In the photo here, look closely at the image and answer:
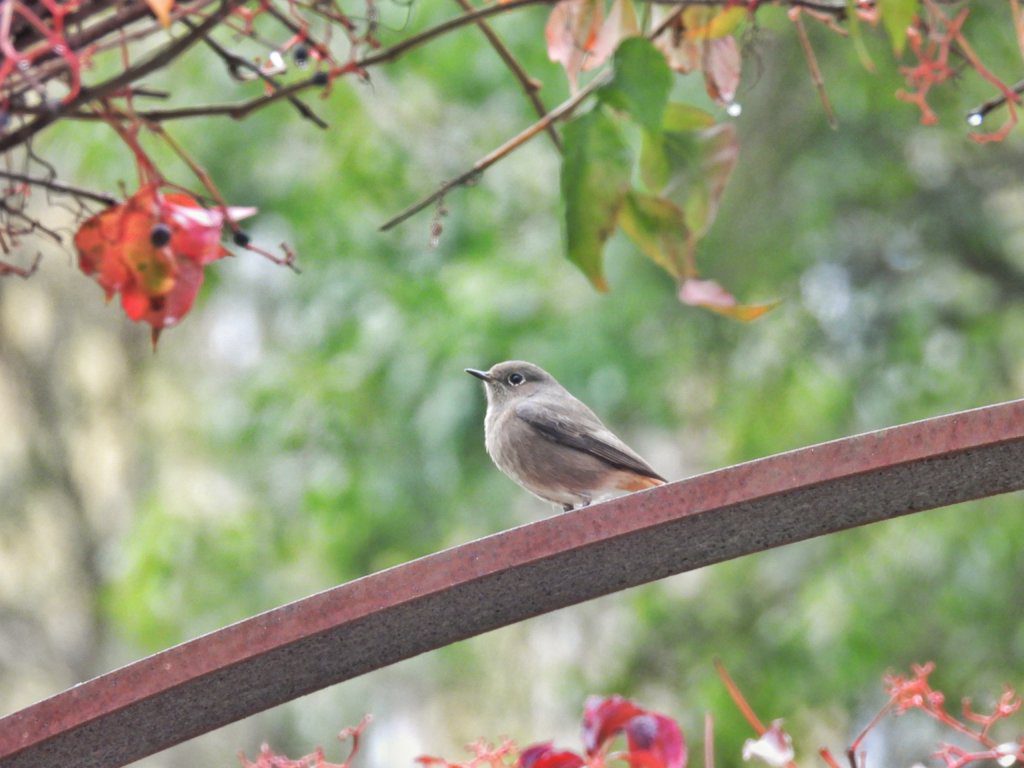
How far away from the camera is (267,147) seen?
766 cm

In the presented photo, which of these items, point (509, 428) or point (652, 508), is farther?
point (509, 428)

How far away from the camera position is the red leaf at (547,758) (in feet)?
4.23

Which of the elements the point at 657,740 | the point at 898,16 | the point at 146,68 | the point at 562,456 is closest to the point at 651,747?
the point at 657,740

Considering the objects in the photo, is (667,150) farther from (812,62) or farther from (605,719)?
(605,719)

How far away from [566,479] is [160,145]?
3172 millimetres

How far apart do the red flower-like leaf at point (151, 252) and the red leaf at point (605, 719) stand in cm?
57

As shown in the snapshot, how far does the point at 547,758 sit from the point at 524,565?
266 mm

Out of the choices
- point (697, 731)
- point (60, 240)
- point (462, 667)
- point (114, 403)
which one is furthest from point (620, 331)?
point (114, 403)

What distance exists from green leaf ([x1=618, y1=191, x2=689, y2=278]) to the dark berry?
27.4 inches

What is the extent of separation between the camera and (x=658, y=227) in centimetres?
195

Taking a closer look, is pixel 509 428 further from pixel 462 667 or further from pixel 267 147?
pixel 462 667

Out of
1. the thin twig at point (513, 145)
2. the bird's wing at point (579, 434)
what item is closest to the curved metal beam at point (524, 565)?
the thin twig at point (513, 145)

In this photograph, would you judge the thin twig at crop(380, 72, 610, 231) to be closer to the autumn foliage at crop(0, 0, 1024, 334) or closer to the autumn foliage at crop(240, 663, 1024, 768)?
the autumn foliage at crop(0, 0, 1024, 334)

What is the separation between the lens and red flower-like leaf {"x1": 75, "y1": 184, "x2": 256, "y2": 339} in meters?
1.47
